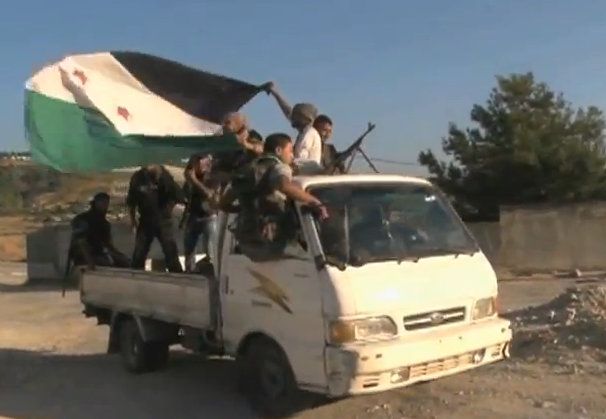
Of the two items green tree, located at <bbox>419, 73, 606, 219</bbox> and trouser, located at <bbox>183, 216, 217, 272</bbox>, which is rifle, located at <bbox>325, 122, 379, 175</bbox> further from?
green tree, located at <bbox>419, 73, 606, 219</bbox>

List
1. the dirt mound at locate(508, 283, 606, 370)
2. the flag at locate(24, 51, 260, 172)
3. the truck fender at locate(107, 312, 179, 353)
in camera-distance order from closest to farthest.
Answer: the dirt mound at locate(508, 283, 606, 370) → the truck fender at locate(107, 312, 179, 353) → the flag at locate(24, 51, 260, 172)

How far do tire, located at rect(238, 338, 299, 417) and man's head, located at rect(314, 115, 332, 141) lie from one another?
2.32 meters

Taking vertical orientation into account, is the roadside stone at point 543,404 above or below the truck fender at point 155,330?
below

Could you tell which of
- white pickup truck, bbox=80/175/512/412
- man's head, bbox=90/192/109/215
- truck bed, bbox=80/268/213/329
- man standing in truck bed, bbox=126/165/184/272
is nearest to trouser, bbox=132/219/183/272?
man standing in truck bed, bbox=126/165/184/272

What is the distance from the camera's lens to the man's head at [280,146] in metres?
7.50

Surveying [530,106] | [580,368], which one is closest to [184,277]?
[580,368]

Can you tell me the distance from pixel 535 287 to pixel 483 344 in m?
14.8

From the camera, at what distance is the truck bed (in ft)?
27.3

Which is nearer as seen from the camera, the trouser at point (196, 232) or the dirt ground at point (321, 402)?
the dirt ground at point (321, 402)

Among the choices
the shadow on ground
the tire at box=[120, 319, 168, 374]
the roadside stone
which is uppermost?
the tire at box=[120, 319, 168, 374]

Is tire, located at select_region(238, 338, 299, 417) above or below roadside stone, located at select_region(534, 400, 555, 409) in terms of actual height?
above

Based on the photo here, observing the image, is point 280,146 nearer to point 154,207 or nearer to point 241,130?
point 241,130

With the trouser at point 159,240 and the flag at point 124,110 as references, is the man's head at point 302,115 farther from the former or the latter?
the trouser at point 159,240

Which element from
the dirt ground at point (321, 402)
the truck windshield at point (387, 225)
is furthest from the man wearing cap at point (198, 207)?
the truck windshield at point (387, 225)
